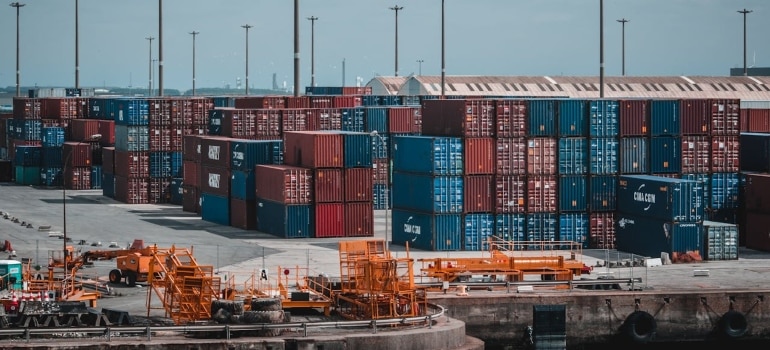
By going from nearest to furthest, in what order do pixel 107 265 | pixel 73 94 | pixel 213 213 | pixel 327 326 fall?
pixel 327 326 < pixel 107 265 < pixel 213 213 < pixel 73 94

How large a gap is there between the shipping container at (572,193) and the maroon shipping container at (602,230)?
36.8 inches

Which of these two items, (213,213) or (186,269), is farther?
(213,213)

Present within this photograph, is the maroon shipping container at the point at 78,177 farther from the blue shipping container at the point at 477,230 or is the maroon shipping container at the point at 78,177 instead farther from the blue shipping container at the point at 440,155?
the blue shipping container at the point at 477,230

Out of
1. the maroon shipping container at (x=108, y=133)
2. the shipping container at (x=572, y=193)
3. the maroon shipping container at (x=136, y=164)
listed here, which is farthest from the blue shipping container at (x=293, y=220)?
the maroon shipping container at (x=108, y=133)

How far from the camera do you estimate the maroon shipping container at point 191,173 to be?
108438 millimetres

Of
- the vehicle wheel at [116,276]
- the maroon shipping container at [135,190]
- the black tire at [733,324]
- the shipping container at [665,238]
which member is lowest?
the black tire at [733,324]

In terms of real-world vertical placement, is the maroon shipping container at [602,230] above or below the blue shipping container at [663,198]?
below

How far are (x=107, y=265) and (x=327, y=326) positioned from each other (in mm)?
27326

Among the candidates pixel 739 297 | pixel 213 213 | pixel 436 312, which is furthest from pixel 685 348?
pixel 213 213

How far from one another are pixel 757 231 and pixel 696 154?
5462 mm

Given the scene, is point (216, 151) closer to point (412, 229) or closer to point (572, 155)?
point (412, 229)

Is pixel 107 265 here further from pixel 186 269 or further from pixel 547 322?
pixel 547 322

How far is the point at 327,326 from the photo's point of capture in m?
55.4

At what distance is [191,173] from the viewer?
362 feet
